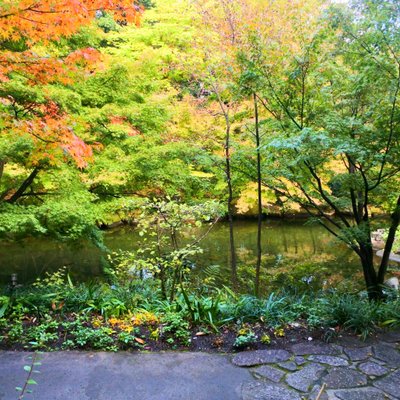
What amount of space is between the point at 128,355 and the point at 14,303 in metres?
1.76

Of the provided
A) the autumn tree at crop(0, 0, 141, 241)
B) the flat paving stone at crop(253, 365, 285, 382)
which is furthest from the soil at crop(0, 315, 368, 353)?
the autumn tree at crop(0, 0, 141, 241)

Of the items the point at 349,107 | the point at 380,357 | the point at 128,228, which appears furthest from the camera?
the point at 128,228

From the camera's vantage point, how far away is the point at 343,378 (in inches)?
109

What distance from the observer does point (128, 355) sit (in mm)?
3121

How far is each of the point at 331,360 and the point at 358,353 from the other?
12.2 inches

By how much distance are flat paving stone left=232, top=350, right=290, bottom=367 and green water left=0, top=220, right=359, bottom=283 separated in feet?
15.1

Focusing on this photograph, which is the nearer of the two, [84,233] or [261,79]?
[261,79]

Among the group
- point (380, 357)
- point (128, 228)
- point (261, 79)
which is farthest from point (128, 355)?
point (128, 228)

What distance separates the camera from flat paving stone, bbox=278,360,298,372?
2905mm

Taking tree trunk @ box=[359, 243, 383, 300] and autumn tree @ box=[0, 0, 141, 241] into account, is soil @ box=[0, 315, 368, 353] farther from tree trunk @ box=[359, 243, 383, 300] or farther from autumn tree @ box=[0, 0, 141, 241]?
autumn tree @ box=[0, 0, 141, 241]

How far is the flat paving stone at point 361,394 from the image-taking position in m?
2.52

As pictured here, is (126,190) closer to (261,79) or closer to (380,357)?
(261,79)

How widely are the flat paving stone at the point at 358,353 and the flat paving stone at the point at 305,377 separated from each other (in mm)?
366

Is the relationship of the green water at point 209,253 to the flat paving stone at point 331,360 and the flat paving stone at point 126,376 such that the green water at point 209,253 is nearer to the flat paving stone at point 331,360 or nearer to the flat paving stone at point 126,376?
the flat paving stone at point 126,376
